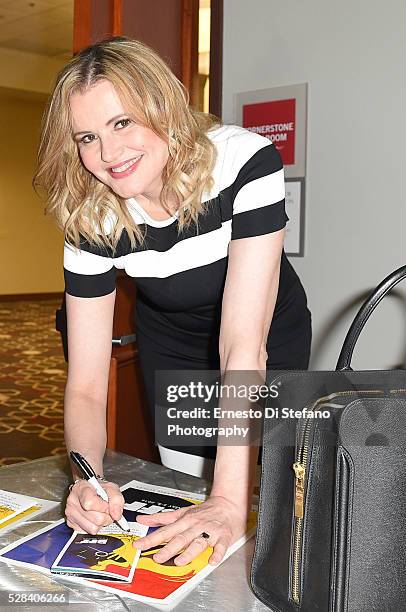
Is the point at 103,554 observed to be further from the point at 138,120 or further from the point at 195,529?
the point at 138,120

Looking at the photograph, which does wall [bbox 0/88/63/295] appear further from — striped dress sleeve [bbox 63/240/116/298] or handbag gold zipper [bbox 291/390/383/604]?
handbag gold zipper [bbox 291/390/383/604]

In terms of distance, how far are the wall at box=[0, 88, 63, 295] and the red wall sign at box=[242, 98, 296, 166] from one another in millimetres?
9883

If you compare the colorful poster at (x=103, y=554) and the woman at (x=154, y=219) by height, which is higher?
the woman at (x=154, y=219)

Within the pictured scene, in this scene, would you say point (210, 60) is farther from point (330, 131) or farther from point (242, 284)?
point (242, 284)

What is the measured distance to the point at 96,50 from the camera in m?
1.47

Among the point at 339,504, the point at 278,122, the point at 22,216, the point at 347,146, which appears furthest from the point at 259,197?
the point at 22,216

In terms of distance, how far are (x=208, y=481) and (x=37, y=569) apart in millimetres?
507

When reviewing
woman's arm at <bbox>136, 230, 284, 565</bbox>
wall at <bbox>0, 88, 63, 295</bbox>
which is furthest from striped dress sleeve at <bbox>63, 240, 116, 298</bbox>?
wall at <bbox>0, 88, 63, 295</bbox>

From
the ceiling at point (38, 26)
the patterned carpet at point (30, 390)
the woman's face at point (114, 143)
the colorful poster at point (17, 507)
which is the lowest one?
the patterned carpet at point (30, 390)

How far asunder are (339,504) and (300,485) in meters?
0.07

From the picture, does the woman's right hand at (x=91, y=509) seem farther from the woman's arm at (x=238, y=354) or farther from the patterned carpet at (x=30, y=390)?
the patterned carpet at (x=30, y=390)

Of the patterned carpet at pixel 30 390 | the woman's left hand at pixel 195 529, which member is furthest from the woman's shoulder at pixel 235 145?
the patterned carpet at pixel 30 390

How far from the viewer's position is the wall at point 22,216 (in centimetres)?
1270

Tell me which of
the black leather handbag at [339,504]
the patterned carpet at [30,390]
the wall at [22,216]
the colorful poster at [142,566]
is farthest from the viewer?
the wall at [22,216]
